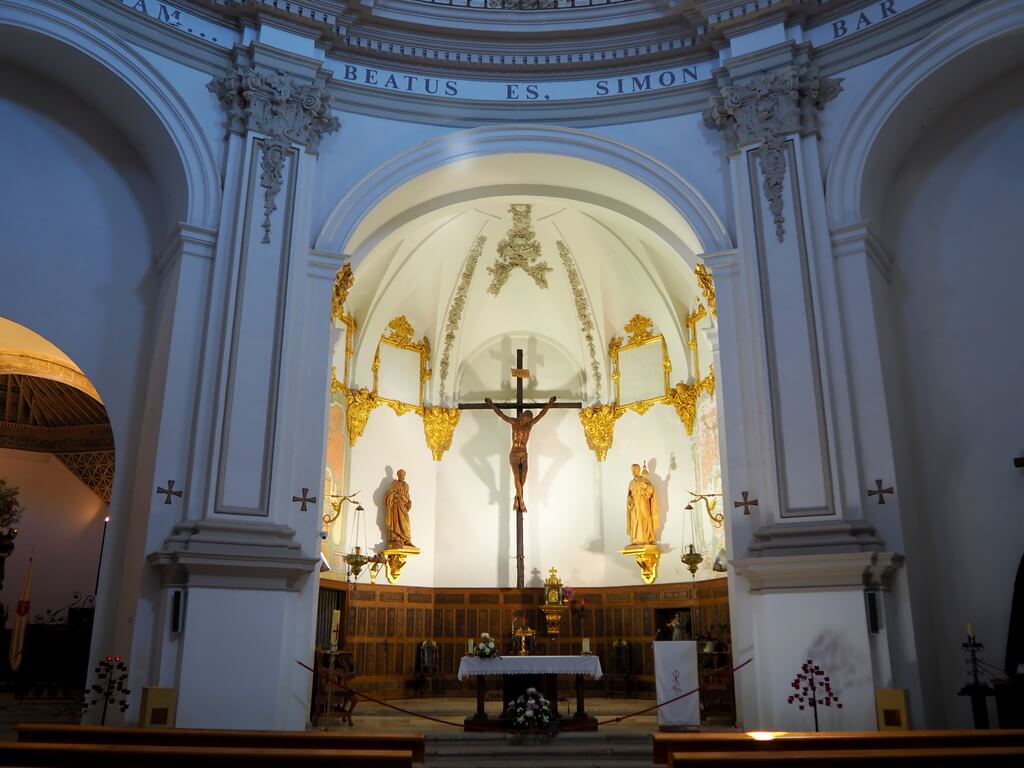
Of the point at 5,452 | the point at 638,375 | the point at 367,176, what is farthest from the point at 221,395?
the point at 5,452

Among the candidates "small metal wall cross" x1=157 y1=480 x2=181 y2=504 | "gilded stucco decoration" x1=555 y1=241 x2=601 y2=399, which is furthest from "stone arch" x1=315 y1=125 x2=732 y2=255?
"gilded stucco decoration" x1=555 y1=241 x2=601 y2=399

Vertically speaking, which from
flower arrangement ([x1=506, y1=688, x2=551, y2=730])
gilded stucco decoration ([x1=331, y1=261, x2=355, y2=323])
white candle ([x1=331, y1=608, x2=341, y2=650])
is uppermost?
gilded stucco decoration ([x1=331, y1=261, x2=355, y2=323])

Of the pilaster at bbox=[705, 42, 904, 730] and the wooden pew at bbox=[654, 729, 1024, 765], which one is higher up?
the pilaster at bbox=[705, 42, 904, 730]

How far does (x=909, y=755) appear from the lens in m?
3.95

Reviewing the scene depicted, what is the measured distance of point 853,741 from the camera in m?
5.04

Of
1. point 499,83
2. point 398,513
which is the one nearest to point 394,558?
point 398,513

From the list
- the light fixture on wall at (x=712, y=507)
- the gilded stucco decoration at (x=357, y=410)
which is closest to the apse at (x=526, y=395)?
the gilded stucco decoration at (x=357, y=410)

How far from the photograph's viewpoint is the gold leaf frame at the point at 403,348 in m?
15.3

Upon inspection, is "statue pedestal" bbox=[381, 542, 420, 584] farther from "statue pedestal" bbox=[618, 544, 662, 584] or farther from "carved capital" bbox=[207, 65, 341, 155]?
"carved capital" bbox=[207, 65, 341, 155]

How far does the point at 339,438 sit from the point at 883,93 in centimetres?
901

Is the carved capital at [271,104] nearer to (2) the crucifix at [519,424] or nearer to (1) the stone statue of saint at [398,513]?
(2) the crucifix at [519,424]

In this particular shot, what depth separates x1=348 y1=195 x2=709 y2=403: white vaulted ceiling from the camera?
14766 millimetres

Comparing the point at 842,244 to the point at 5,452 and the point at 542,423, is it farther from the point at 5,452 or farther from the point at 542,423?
the point at 5,452

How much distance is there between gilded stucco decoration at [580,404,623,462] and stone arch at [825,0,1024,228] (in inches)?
256
